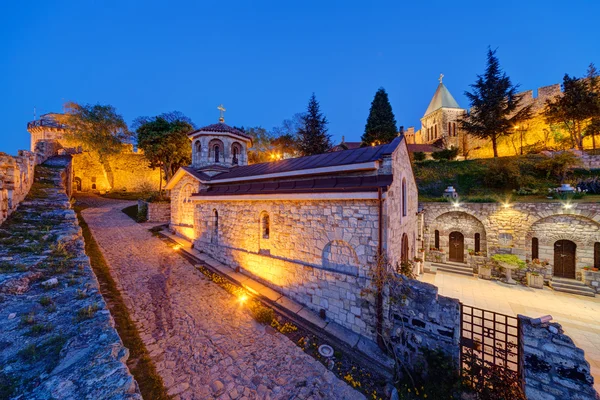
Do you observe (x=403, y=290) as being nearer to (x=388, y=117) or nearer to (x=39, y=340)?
(x=39, y=340)

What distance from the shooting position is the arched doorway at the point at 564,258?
34.6 feet

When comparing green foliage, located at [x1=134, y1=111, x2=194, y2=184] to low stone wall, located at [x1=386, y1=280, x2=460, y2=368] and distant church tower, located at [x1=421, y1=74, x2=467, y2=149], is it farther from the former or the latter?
distant church tower, located at [x1=421, y1=74, x2=467, y2=149]

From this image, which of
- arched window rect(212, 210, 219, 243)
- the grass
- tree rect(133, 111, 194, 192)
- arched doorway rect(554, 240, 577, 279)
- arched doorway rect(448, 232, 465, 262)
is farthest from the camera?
tree rect(133, 111, 194, 192)

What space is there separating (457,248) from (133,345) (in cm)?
1593

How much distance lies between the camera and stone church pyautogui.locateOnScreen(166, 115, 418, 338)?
233 inches

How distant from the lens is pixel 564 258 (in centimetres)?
1070

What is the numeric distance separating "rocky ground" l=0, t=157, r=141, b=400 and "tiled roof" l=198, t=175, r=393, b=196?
16.6 ft

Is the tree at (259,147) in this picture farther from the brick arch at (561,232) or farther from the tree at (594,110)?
the tree at (594,110)

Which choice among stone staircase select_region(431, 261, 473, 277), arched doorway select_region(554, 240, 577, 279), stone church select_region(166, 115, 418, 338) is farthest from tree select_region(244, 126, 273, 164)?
arched doorway select_region(554, 240, 577, 279)

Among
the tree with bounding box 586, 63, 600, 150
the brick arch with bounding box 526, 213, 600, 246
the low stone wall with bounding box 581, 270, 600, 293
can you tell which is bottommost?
the low stone wall with bounding box 581, 270, 600, 293

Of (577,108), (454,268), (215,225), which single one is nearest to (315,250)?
(215,225)

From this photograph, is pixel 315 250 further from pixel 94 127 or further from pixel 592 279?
pixel 94 127

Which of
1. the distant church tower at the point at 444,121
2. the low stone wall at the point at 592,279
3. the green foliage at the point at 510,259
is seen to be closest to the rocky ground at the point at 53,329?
the green foliage at the point at 510,259

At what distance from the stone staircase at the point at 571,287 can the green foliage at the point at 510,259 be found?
1232 mm
